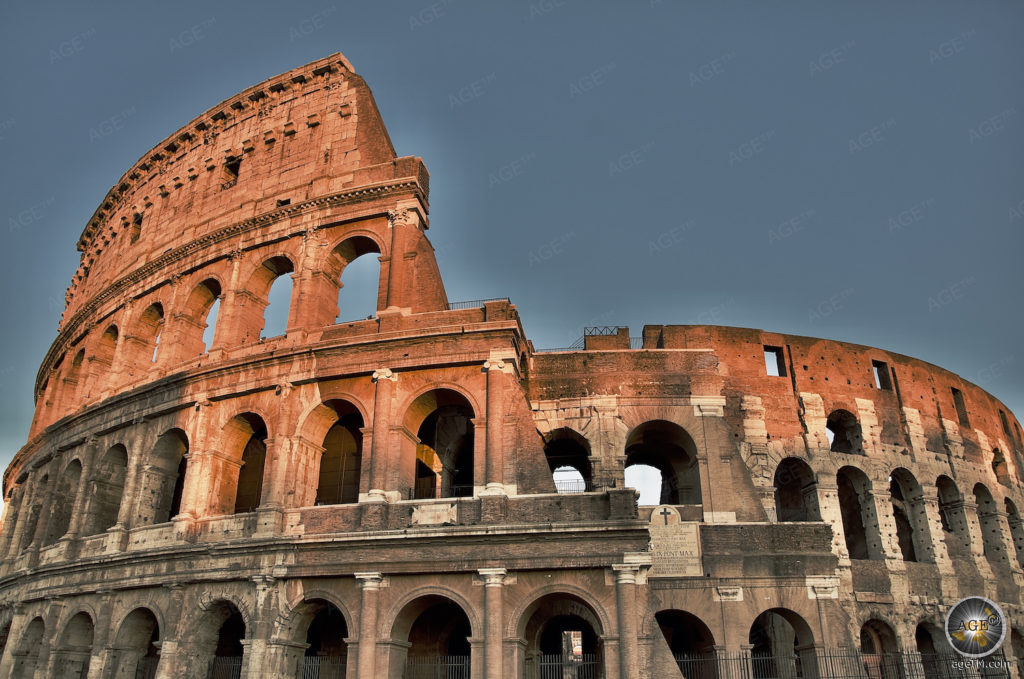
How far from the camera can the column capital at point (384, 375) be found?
621 inches

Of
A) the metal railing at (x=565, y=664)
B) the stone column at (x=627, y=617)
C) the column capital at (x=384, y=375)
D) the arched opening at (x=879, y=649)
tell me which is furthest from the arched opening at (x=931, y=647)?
the column capital at (x=384, y=375)

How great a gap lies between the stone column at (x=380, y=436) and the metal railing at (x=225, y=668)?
4498 mm

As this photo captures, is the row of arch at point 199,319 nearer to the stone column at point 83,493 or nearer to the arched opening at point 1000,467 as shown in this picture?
the stone column at point 83,493

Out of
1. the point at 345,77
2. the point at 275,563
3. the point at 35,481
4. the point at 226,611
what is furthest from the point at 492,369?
the point at 35,481

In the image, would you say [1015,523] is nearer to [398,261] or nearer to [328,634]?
[398,261]

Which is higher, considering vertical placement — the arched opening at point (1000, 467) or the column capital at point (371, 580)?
the arched opening at point (1000, 467)

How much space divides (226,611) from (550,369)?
9.04m

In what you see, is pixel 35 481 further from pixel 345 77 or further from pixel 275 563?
pixel 345 77

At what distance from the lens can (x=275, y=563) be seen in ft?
48.6

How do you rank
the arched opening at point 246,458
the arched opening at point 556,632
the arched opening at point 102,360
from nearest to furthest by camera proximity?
the arched opening at point 556,632 → the arched opening at point 246,458 → the arched opening at point 102,360

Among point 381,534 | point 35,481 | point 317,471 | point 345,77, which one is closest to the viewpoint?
point 381,534

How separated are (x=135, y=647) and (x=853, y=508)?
19265 mm

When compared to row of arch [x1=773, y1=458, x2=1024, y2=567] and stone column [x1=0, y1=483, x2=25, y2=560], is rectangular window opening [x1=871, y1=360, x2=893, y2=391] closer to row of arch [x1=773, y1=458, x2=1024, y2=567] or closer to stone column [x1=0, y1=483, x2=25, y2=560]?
row of arch [x1=773, y1=458, x2=1024, y2=567]

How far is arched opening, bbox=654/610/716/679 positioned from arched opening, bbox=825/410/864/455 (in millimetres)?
6229
